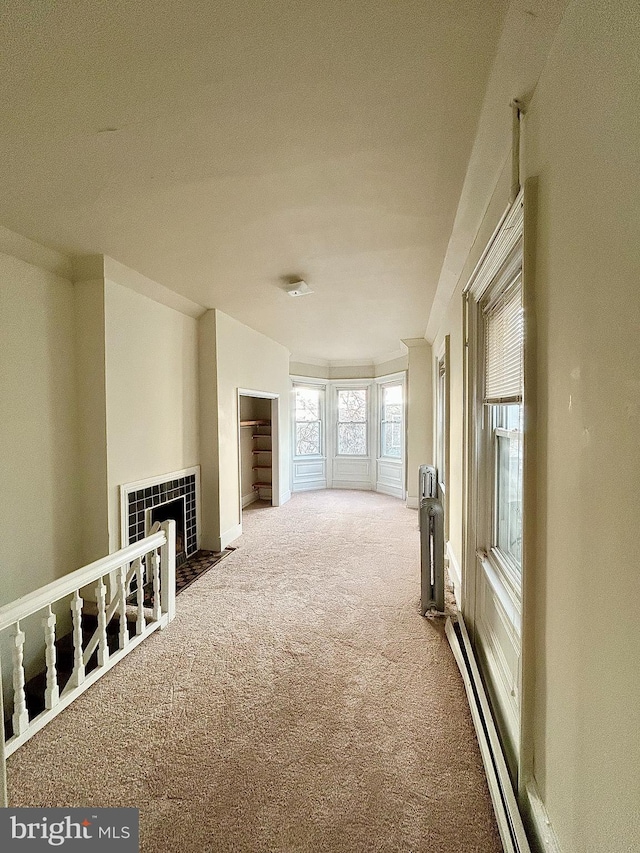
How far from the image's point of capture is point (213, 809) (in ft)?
4.26

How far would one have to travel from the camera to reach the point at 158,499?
10.9ft

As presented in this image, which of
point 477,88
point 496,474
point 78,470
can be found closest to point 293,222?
point 477,88

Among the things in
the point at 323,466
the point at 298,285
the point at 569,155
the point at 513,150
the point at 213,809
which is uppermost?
the point at 298,285

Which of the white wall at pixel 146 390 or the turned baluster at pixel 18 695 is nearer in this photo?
the turned baluster at pixel 18 695

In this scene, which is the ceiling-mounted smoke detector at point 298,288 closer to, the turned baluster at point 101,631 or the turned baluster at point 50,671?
the turned baluster at point 101,631

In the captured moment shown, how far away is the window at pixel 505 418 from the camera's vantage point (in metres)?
1.60

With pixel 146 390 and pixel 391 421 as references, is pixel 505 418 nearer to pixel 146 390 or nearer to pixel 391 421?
pixel 146 390

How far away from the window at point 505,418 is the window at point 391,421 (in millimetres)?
4488

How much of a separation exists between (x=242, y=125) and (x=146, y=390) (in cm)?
233

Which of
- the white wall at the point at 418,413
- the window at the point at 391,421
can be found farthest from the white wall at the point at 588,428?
the window at the point at 391,421

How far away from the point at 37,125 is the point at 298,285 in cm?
186

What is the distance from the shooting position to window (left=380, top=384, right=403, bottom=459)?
22.0 ft

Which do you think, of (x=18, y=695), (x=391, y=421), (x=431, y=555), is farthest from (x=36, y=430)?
(x=391, y=421)

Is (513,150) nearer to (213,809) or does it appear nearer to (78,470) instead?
(213,809)
